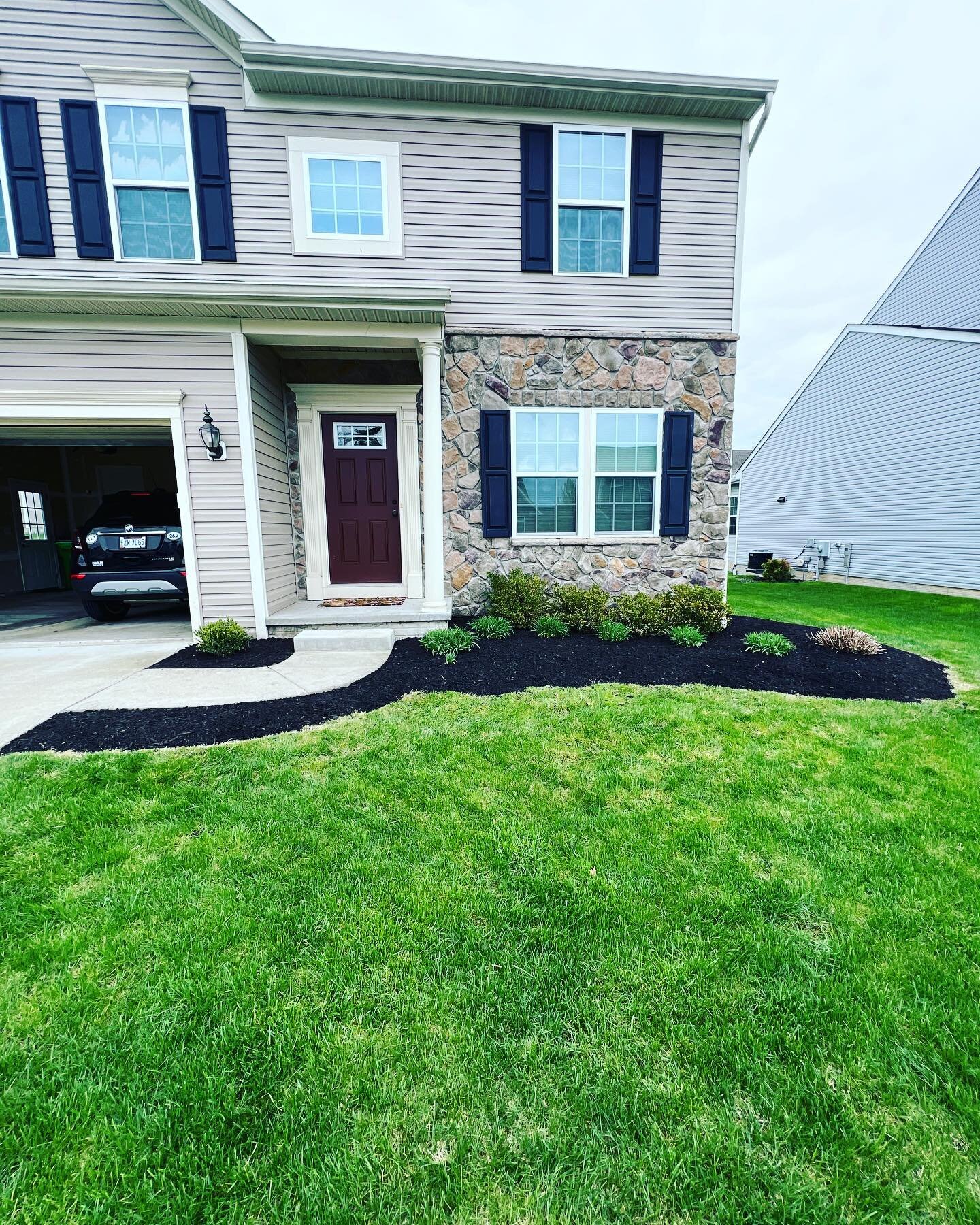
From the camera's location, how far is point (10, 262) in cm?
566

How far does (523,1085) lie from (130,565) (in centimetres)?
678

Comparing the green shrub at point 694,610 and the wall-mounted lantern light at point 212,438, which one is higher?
the wall-mounted lantern light at point 212,438

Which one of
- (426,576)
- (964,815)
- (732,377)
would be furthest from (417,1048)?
(732,377)

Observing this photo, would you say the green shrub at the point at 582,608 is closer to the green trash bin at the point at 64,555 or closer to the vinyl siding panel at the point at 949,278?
the green trash bin at the point at 64,555

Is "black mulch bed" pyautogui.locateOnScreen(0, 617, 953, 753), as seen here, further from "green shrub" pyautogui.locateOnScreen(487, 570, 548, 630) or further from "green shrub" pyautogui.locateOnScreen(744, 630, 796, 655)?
"green shrub" pyautogui.locateOnScreen(487, 570, 548, 630)

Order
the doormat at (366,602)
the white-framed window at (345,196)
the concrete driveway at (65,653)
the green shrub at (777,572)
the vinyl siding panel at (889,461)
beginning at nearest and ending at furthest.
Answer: the concrete driveway at (65,653)
the white-framed window at (345,196)
the doormat at (366,602)
the vinyl siding panel at (889,461)
the green shrub at (777,572)

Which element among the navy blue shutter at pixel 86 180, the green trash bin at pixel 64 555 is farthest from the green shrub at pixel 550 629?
the green trash bin at pixel 64 555

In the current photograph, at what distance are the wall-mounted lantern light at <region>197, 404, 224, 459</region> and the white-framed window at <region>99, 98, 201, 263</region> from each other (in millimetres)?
1853

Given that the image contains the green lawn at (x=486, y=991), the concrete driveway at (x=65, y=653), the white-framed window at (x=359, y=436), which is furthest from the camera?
the white-framed window at (x=359, y=436)

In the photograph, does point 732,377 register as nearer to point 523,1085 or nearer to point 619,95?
point 619,95

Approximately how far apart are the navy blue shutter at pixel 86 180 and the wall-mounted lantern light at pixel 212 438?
207 centimetres

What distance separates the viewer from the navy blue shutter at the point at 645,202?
239 inches

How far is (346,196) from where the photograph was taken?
589 cm

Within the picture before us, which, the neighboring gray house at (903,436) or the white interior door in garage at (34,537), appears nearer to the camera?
the white interior door in garage at (34,537)
